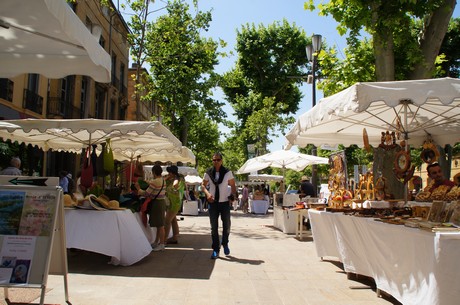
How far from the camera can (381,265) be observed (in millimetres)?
4504

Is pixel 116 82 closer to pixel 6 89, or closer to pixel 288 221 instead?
pixel 6 89

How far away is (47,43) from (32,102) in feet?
50.6

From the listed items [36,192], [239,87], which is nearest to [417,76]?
[36,192]

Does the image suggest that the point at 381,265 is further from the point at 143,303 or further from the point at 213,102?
the point at 213,102

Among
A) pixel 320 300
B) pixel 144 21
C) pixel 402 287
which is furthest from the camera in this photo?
pixel 144 21

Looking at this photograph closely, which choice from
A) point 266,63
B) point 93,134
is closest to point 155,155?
point 93,134

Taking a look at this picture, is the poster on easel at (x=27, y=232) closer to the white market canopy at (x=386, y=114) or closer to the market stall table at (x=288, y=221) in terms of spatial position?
the white market canopy at (x=386, y=114)

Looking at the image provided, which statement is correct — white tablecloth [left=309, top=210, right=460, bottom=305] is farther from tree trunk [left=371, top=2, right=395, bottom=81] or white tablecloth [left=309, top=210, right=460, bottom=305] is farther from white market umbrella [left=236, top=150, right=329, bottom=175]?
white market umbrella [left=236, top=150, right=329, bottom=175]

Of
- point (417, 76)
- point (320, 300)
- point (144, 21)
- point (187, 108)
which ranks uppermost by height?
point (144, 21)

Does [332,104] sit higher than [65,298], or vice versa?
[332,104]

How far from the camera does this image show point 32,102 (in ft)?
59.6

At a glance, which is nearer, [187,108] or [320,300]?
[320,300]

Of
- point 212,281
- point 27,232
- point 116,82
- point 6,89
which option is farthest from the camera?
point 116,82

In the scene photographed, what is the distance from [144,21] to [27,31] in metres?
13.5
